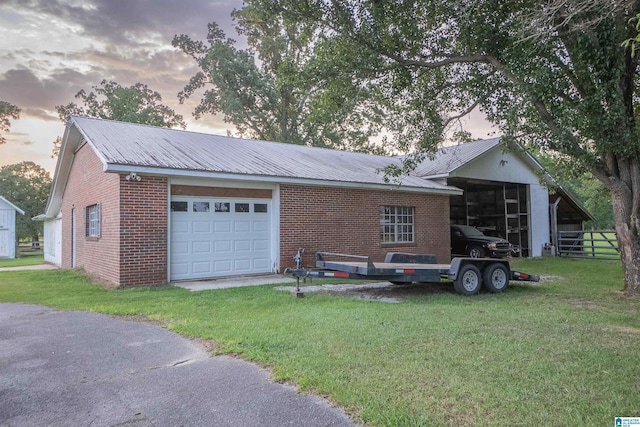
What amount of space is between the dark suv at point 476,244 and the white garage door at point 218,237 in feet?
35.5

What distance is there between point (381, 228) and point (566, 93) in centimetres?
708

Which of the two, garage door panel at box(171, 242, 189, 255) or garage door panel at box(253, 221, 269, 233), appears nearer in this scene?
garage door panel at box(171, 242, 189, 255)

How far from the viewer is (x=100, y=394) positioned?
383cm

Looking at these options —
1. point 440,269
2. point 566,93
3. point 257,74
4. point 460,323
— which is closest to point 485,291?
point 440,269

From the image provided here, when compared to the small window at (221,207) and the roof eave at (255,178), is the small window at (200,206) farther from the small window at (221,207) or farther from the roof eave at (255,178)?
the roof eave at (255,178)

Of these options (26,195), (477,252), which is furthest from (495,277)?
(26,195)

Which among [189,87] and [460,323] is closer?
[460,323]

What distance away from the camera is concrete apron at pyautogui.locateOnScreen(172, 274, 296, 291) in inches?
403

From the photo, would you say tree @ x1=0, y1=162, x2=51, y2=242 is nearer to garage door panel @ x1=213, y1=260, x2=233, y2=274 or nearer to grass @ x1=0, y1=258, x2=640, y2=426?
grass @ x1=0, y1=258, x2=640, y2=426

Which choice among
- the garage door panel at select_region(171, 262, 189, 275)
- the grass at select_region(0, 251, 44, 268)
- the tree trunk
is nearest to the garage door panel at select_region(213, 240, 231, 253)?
the garage door panel at select_region(171, 262, 189, 275)

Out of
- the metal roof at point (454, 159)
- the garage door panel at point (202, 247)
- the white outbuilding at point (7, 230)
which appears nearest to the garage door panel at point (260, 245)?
the garage door panel at point (202, 247)

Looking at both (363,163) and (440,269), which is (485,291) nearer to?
(440,269)

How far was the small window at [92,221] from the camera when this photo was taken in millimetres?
12406

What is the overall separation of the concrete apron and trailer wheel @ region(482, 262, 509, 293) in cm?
479
